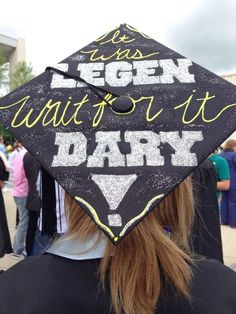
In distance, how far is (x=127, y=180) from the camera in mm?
1016

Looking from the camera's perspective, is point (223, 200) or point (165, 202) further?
point (223, 200)

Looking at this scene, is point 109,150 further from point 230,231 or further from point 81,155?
point 230,231

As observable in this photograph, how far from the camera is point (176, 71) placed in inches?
49.6

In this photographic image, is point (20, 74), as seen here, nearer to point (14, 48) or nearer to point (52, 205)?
point (14, 48)

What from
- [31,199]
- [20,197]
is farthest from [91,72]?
[20,197]

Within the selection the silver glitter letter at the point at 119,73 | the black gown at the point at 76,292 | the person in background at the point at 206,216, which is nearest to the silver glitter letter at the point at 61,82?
the silver glitter letter at the point at 119,73

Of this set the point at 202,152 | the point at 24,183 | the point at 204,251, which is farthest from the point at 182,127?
the point at 24,183

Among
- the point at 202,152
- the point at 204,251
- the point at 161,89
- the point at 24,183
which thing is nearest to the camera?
the point at 202,152

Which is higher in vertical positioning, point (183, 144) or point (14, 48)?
point (14, 48)

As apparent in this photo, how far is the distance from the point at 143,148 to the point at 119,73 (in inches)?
12.6

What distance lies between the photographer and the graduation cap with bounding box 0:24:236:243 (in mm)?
1001

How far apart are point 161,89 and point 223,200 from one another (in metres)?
5.49

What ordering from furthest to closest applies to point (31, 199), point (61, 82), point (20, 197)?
1. point (20, 197)
2. point (31, 199)
3. point (61, 82)

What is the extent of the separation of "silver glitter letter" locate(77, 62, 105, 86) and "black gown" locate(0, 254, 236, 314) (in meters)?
0.57
